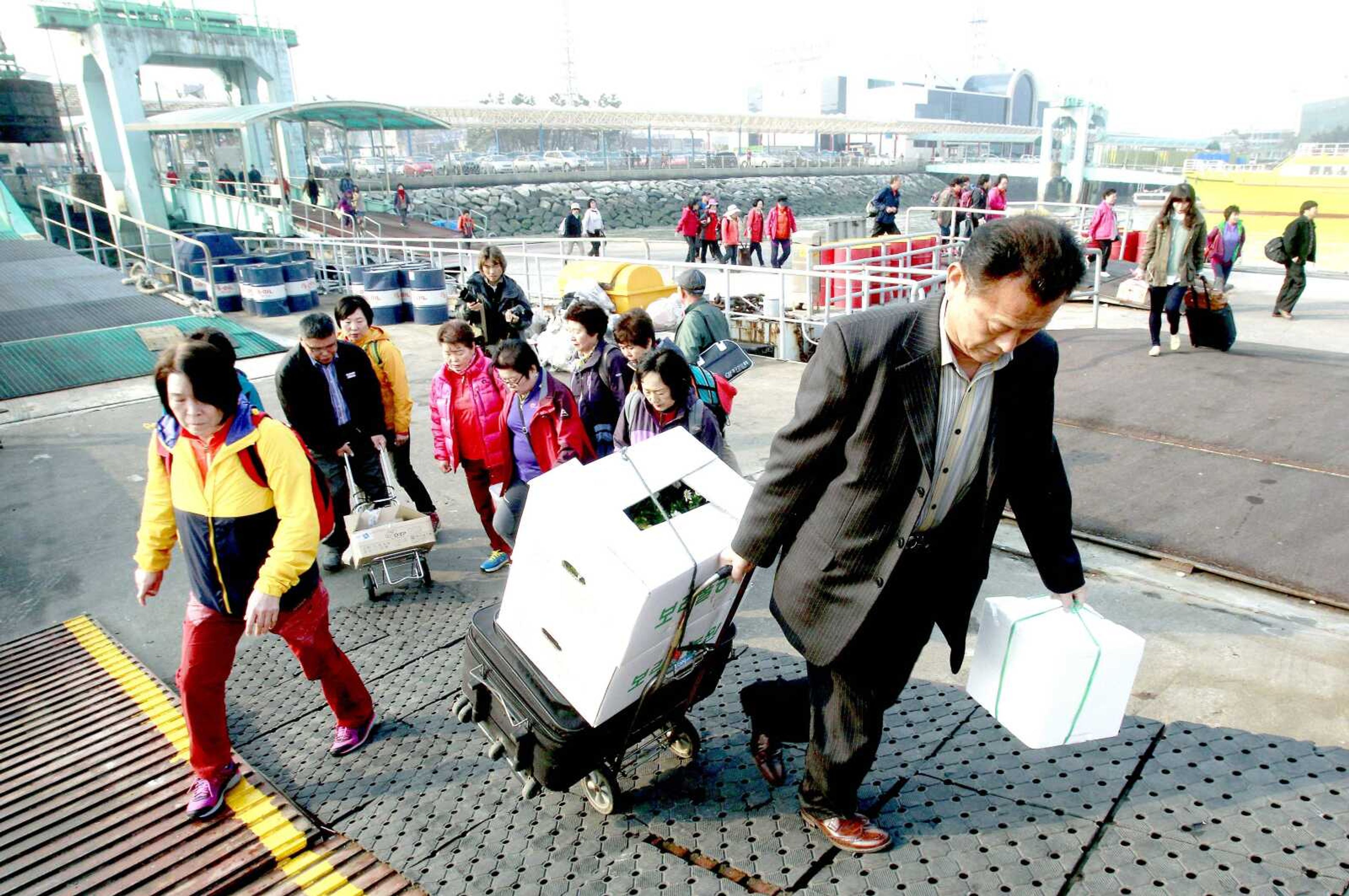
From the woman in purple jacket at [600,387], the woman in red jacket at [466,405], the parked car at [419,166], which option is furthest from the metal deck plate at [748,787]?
the parked car at [419,166]

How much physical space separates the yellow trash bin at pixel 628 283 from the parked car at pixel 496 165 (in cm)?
3592

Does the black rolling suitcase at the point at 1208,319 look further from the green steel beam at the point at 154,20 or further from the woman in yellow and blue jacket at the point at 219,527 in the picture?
the green steel beam at the point at 154,20

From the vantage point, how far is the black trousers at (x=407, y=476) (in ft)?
16.7

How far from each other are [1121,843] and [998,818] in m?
0.32

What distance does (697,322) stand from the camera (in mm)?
5652

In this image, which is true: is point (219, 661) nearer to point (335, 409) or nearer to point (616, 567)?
point (616, 567)

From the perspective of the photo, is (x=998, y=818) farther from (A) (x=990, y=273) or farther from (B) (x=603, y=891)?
(A) (x=990, y=273)

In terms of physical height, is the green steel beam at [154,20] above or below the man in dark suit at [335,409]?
above

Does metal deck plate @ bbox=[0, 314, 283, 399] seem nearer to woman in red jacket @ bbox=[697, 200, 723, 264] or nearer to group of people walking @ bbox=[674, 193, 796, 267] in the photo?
group of people walking @ bbox=[674, 193, 796, 267]

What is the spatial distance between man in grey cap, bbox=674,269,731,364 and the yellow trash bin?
4.53 m

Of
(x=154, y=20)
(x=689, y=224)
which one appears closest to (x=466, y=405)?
(x=689, y=224)

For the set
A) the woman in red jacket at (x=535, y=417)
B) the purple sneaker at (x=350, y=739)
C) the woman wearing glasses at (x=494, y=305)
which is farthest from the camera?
the woman wearing glasses at (x=494, y=305)

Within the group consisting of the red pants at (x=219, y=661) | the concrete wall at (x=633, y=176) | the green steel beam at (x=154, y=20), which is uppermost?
the green steel beam at (x=154, y=20)

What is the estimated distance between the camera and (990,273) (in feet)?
5.49
